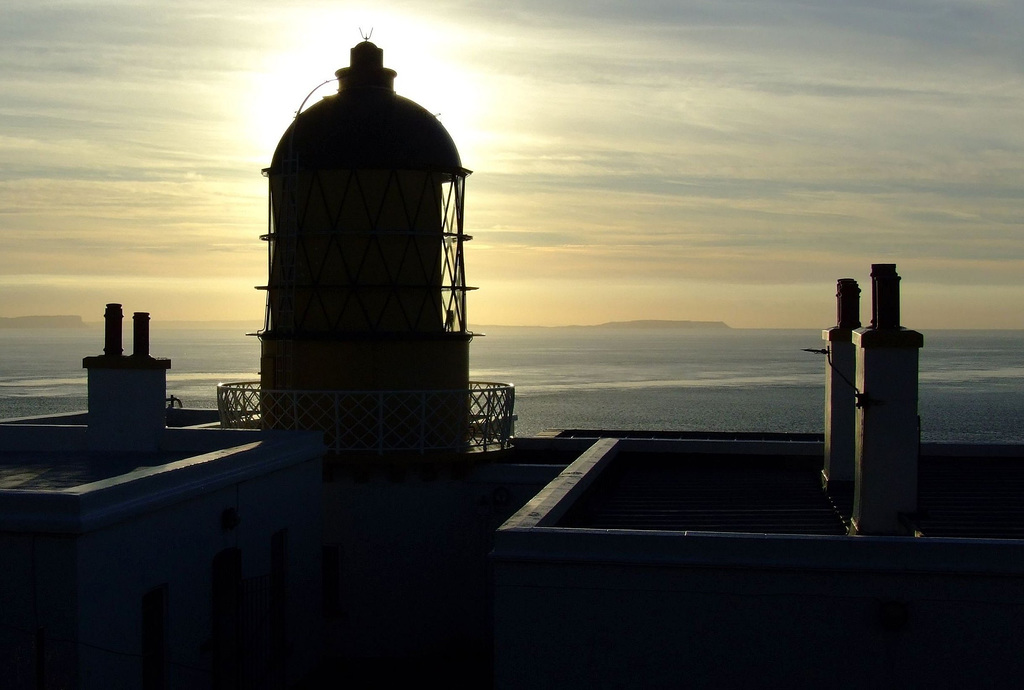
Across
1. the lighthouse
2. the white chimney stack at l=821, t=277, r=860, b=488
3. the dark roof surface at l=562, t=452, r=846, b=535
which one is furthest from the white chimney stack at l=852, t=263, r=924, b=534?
the lighthouse

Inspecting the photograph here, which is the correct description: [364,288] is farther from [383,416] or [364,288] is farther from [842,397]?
[842,397]

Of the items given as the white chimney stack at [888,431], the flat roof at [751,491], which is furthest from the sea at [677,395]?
the white chimney stack at [888,431]

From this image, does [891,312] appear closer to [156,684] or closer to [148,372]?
[156,684]

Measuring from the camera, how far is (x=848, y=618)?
839 cm

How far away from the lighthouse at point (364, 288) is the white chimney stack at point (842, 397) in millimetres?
5482

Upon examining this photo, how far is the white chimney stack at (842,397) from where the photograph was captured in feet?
42.5

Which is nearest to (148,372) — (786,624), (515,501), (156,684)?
(156,684)

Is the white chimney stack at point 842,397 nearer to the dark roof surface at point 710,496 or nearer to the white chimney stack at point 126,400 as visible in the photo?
the dark roof surface at point 710,496

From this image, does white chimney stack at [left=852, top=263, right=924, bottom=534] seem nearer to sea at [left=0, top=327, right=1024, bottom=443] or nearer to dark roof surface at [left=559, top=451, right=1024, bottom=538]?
dark roof surface at [left=559, top=451, right=1024, bottom=538]

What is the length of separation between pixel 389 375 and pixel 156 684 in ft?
20.8

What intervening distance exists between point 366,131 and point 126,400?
532cm

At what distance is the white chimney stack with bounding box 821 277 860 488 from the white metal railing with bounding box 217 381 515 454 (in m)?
5.44

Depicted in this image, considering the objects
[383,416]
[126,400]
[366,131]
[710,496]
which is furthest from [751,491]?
[126,400]

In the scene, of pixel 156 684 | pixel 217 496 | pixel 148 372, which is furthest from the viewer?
pixel 148 372
